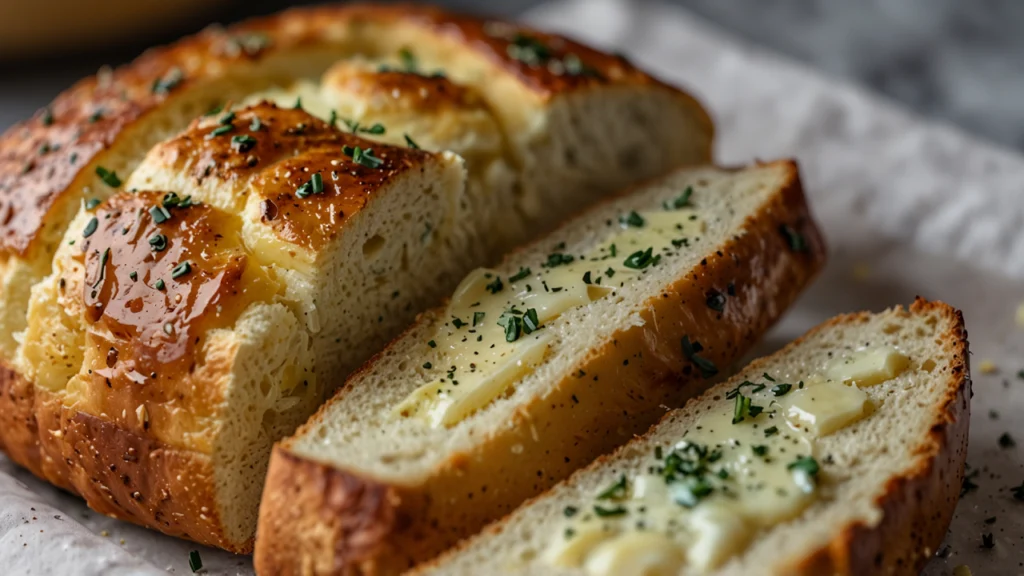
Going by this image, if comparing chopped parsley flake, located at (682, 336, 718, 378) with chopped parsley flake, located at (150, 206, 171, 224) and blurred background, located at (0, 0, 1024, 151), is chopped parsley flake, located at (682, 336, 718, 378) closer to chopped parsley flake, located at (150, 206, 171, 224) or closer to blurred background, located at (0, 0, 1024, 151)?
chopped parsley flake, located at (150, 206, 171, 224)

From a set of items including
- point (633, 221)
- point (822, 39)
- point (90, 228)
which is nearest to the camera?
point (90, 228)

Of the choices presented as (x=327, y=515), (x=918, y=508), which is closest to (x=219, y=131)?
(x=327, y=515)

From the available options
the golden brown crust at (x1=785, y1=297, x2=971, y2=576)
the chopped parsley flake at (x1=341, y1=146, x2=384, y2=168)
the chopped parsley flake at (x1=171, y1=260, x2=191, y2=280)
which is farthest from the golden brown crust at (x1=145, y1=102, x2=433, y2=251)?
the golden brown crust at (x1=785, y1=297, x2=971, y2=576)

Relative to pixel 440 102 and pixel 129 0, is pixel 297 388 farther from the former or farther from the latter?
pixel 129 0

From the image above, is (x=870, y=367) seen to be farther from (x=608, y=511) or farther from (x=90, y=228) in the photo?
(x=90, y=228)

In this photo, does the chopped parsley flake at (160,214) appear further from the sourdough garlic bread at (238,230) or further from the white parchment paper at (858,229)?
the white parchment paper at (858,229)

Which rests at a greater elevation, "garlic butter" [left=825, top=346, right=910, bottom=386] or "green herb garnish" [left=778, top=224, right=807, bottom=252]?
"green herb garnish" [left=778, top=224, right=807, bottom=252]

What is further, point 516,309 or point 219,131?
point 219,131
